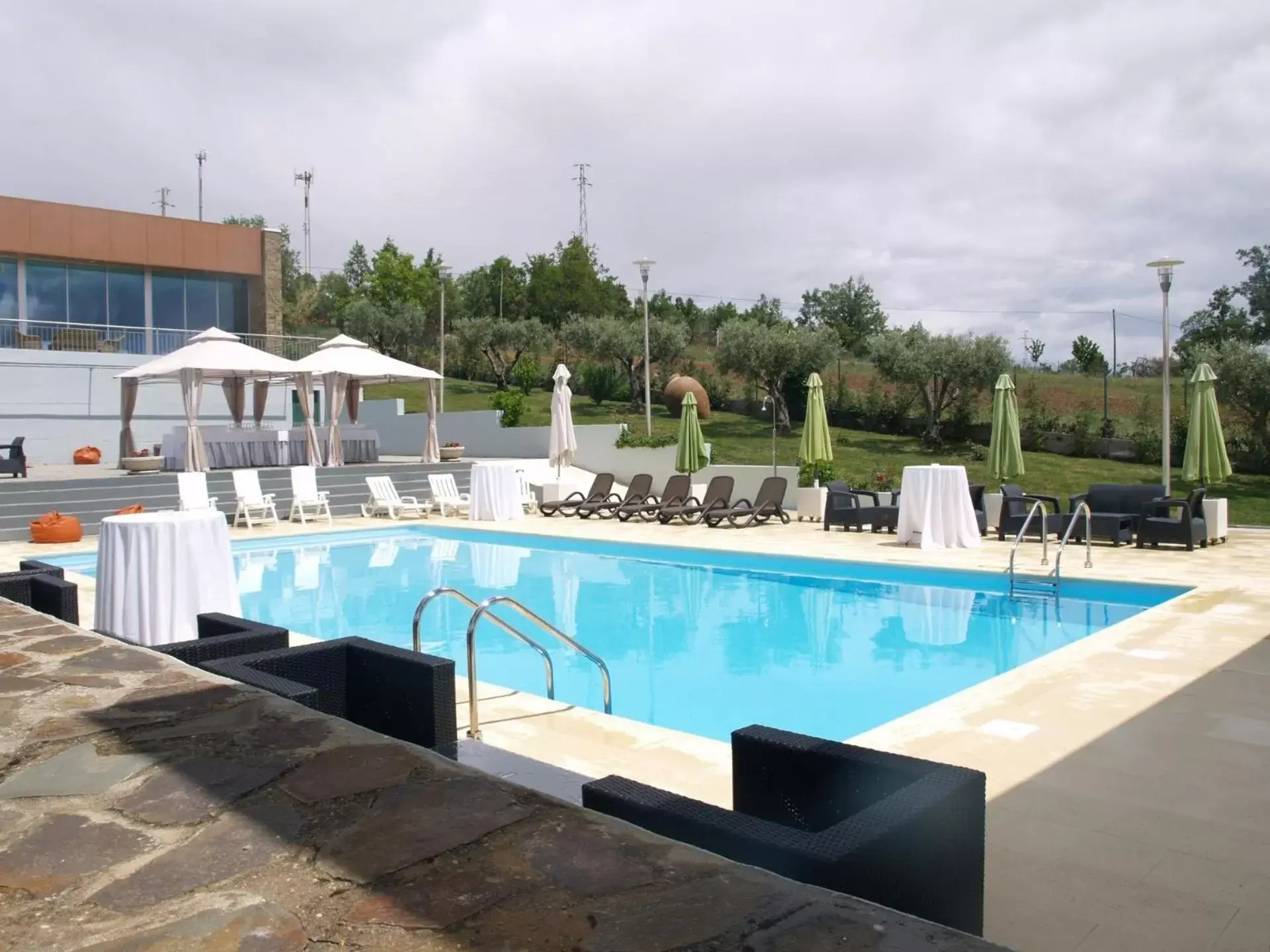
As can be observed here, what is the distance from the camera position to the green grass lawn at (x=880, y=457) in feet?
63.6

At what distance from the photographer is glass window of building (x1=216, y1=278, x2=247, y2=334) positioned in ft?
96.9

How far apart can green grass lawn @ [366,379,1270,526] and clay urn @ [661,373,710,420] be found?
0.34 metres

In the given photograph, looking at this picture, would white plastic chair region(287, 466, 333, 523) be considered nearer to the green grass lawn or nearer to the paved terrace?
the green grass lawn

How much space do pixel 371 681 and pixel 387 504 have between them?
13.8 m

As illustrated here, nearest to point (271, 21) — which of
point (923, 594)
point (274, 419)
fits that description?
point (923, 594)

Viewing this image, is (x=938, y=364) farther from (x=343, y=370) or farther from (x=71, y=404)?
(x=71, y=404)

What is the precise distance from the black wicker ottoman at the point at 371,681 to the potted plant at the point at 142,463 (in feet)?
51.8

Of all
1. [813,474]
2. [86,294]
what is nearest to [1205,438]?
[813,474]

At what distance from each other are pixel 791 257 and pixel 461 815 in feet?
154

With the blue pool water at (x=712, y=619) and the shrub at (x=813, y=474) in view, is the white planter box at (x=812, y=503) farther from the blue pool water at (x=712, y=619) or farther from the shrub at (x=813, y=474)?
the blue pool water at (x=712, y=619)

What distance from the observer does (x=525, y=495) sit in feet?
61.0

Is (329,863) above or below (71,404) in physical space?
below

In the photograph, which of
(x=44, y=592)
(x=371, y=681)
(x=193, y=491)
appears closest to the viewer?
(x=371, y=681)

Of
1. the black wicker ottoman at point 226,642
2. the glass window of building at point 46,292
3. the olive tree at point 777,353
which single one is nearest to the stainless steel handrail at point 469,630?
the black wicker ottoman at point 226,642
